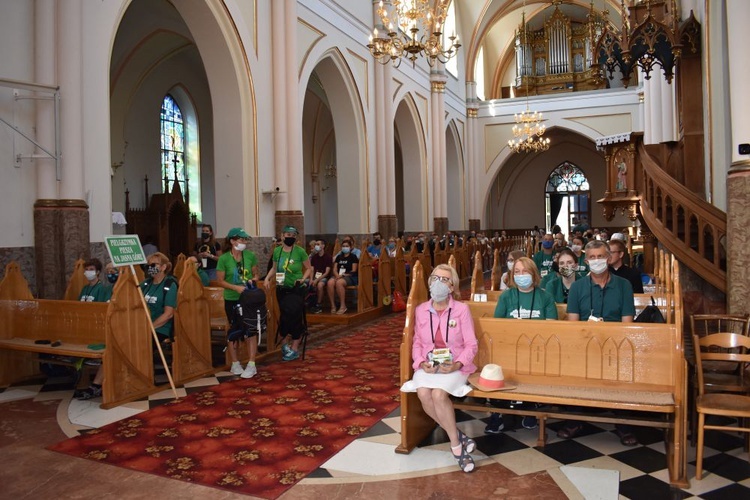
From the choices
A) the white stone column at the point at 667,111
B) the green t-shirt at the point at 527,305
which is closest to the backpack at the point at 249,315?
the green t-shirt at the point at 527,305

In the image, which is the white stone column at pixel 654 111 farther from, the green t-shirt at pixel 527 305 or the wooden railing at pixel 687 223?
the green t-shirt at pixel 527 305

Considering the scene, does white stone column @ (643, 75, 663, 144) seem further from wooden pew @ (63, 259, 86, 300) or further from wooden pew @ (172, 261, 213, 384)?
wooden pew @ (63, 259, 86, 300)

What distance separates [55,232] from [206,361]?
231 cm

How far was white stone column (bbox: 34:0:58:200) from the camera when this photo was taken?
6805 mm

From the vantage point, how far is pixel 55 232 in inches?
271

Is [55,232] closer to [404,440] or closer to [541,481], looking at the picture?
[404,440]

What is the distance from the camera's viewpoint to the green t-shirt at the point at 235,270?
6.68 meters

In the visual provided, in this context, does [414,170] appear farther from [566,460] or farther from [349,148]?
[566,460]

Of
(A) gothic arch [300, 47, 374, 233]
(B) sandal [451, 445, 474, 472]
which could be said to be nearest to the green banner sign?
(B) sandal [451, 445, 474, 472]

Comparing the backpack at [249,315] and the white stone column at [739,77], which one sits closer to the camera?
the white stone column at [739,77]

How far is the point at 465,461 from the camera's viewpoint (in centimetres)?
379

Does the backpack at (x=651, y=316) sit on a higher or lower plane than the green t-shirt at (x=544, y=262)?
lower

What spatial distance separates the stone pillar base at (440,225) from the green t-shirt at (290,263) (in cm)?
1356

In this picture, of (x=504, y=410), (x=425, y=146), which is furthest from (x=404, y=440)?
(x=425, y=146)
